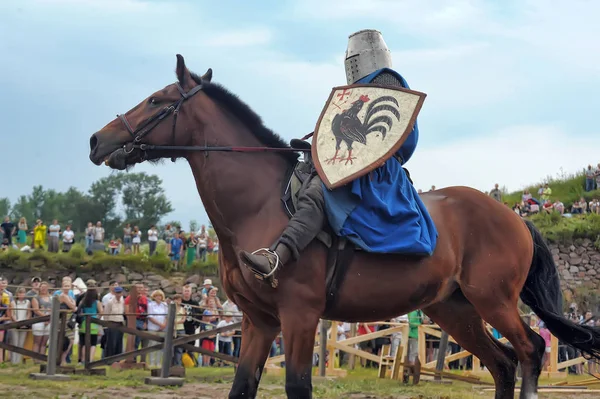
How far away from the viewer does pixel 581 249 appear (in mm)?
34969

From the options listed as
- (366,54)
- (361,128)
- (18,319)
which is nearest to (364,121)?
(361,128)

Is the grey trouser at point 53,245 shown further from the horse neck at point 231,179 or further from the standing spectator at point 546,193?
the horse neck at point 231,179

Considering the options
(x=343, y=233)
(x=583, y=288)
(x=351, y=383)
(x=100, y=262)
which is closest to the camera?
(x=343, y=233)

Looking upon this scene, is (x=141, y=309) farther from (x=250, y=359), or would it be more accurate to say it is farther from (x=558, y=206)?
(x=558, y=206)

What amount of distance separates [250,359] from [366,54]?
2.96 m

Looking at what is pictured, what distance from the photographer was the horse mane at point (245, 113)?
6859mm

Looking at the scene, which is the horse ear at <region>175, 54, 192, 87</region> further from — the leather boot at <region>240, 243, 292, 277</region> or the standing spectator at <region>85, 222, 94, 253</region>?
the standing spectator at <region>85, 222, 94, 253</region>

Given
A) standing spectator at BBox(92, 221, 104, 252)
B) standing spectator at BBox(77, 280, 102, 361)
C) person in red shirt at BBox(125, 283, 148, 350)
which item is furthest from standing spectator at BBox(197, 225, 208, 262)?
standing spectator at BBox(77, 280, 102, 361)

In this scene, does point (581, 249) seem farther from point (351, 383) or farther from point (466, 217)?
point (466, 217)

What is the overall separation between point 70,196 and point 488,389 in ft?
263

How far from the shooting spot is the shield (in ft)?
21.7

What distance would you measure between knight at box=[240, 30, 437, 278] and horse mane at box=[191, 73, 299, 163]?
0.50 metres

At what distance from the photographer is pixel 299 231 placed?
6.23 metres

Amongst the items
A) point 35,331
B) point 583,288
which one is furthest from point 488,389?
point 583,288
